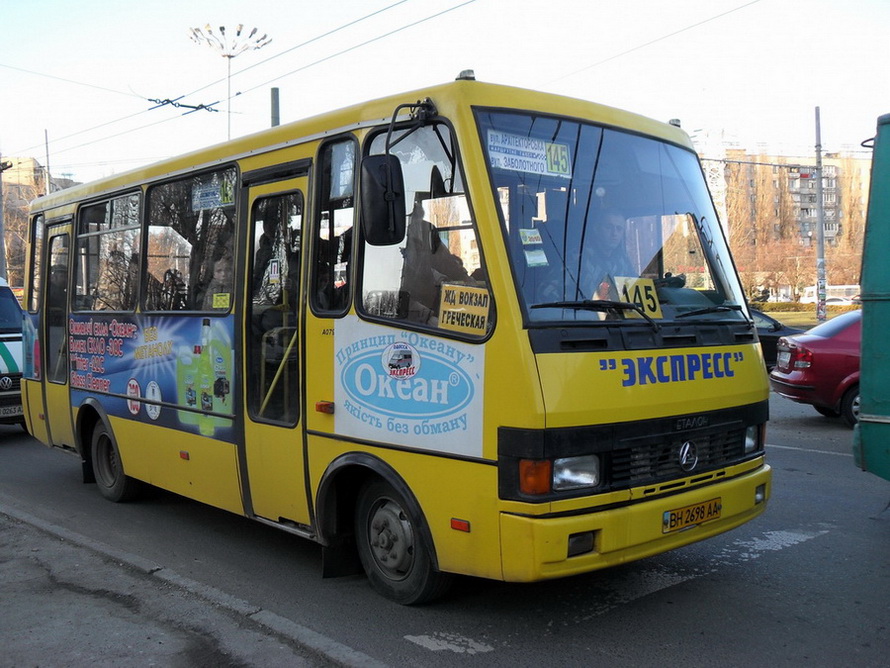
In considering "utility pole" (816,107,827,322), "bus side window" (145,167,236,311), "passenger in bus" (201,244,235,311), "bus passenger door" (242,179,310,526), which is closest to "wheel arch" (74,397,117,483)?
"bus side window" (145,167,236,311)

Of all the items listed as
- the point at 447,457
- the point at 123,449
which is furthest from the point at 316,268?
the point at 123,449

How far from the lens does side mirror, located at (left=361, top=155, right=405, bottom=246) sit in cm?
464

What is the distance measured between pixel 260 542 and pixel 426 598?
2.20 metres

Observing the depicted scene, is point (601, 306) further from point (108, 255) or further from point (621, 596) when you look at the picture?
point (108, 255)

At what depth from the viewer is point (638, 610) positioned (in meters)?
5.07

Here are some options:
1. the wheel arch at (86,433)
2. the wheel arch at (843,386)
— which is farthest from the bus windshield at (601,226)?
the wheel arch at (843,386)

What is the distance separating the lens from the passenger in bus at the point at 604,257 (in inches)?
187

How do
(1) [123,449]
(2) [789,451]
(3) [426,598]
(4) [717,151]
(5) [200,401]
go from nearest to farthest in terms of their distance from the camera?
(3) [426,598], (5) [200,401], (1) [123,449], (2) [789,451], (4) [717,151]

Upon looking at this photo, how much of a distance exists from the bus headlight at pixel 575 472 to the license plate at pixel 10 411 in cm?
983

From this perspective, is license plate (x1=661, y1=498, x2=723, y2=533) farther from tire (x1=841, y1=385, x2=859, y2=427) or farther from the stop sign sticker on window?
tire (x1=841, y1=385, x2=859, y2=427)

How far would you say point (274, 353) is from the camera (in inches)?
233

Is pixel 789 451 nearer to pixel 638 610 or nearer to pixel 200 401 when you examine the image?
pixel 638 610

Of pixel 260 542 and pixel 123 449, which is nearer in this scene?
pixel 260 542

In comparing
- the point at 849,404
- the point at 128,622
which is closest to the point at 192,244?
the point at 128,622
